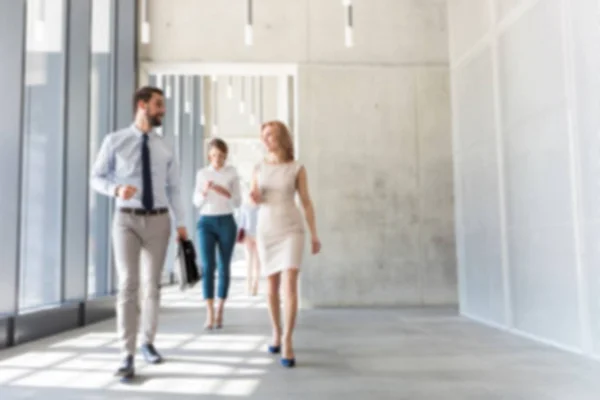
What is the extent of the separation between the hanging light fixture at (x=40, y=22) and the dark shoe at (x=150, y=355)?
2672mm

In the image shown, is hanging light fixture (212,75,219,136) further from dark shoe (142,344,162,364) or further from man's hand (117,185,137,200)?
man's hand (117,185,137,200)

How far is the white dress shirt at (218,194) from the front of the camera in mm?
4664

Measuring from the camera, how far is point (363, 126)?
644 cm

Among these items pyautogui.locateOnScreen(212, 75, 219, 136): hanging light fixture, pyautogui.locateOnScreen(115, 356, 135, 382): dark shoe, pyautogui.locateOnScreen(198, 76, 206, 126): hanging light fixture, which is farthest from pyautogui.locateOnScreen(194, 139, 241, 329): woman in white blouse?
pyautogui.locateOnScreen(212, 75, 219, 136): hanging light fixture

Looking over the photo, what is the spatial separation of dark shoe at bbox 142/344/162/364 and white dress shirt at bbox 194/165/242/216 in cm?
154

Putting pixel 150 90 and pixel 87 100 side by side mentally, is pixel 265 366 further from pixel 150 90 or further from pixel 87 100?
pixel 87 100

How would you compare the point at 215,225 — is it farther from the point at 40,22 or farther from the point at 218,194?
the point at 40,22

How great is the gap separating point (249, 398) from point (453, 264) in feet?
14.2

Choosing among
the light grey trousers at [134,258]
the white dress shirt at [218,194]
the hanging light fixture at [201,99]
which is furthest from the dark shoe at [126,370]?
the hanging light fixture at [201,99]

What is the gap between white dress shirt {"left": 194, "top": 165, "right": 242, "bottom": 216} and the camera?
4.66m

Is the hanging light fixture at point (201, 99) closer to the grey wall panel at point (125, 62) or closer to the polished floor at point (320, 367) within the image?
the grey wall panel at point (125, 62)

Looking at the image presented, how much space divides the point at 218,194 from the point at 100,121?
223 centimetres

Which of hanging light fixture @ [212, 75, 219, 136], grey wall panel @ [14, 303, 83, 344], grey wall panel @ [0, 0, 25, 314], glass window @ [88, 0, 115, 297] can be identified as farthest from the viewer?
hanging light fixture @ [212, 75, 219, 136]

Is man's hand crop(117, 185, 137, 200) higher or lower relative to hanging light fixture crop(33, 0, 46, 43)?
lower
